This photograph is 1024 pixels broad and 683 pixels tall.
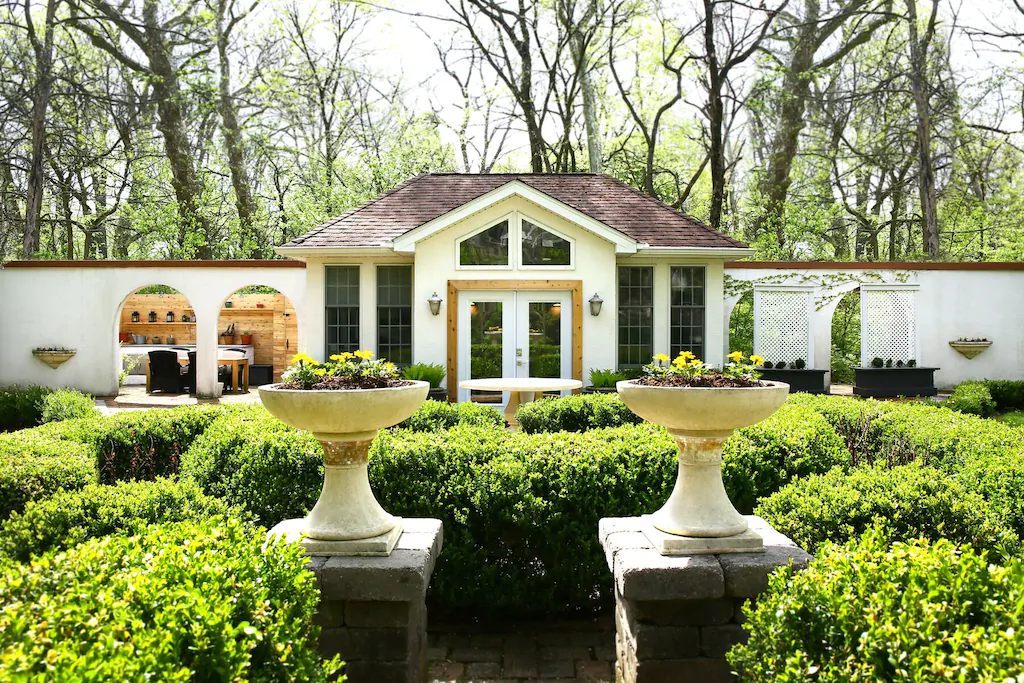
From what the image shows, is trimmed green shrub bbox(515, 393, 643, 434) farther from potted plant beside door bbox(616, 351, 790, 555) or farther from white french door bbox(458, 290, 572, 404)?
white french door bbox(458, 290, 572, 404)

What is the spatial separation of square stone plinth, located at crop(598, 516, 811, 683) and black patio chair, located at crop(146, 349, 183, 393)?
15338 mm

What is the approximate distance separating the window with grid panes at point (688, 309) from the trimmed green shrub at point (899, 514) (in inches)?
400

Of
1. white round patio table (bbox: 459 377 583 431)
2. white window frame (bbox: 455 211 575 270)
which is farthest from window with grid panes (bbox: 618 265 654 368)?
white round patio table (bbox: 459 377 583 431)

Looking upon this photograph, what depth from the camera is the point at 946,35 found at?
21125 mm

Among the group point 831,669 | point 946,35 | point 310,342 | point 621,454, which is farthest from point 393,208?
point 946,35

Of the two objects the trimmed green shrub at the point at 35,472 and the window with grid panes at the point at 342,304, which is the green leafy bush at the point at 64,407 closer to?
the window with grid panes at the point at 342,304

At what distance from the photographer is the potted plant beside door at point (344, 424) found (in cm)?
328

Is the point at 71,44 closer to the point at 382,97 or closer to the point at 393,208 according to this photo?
the point at 382,97

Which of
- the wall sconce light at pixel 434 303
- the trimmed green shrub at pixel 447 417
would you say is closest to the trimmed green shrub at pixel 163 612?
the trimmed green shrub at pixel 447 417

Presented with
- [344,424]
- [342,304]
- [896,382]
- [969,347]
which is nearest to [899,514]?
[344,424]

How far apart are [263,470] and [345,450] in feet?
5.10

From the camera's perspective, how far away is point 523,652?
4117 millimetres

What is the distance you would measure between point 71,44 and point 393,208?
14.4 metres

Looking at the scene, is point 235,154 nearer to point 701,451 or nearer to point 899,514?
point 701,451
